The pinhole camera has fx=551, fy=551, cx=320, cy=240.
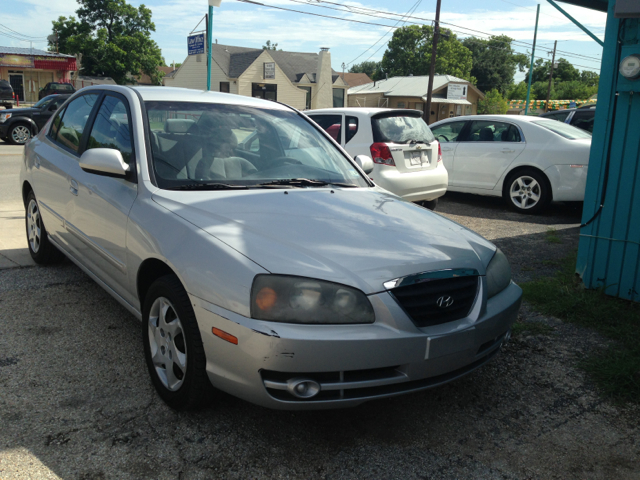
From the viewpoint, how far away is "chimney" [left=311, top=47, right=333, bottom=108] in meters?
46.4

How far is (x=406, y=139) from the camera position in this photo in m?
7.80

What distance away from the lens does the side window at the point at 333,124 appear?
8227mm

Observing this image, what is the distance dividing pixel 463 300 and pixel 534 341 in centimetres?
159

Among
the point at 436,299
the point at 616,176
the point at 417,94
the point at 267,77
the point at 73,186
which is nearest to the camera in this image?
the point at 436,299

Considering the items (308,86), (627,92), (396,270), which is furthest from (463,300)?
(308,86)

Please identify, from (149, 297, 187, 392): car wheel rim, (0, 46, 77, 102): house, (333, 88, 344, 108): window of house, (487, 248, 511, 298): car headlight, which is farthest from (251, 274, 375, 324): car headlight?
(0, 46, 77, 102): house

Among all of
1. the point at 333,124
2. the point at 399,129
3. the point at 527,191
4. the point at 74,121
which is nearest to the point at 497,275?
the point at 74,121

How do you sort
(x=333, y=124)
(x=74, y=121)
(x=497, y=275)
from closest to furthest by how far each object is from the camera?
(x=497, y=275) → (x=74, y=121) → (x=333, y=124)

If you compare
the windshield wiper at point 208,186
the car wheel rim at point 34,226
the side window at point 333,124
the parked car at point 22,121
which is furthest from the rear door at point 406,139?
the parked car at point 22,121

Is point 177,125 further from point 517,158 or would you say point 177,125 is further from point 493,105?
point 493,105

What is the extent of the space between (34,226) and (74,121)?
1.23 metres

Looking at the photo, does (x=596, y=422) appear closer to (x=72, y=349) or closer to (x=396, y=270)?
(x=396, y=270)

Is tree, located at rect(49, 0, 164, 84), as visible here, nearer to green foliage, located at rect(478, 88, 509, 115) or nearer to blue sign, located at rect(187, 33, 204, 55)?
green foliage, located at rect(478, 88, 509, 115)

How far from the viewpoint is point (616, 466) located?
254 centimetres
